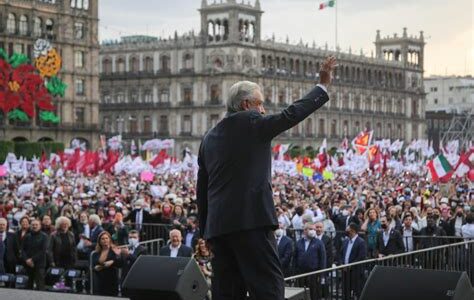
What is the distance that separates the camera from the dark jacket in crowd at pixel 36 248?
16.0 m

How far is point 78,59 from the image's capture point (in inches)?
3332

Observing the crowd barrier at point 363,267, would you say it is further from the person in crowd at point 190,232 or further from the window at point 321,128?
the window at point 321,128

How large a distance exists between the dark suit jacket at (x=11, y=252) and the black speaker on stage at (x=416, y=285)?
11062 millimetres

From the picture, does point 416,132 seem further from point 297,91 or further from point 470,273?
point 470,273

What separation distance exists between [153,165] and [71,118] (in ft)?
111

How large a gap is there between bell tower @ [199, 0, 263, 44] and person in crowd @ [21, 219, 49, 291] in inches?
3206

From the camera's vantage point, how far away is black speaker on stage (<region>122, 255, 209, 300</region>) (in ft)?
23.1

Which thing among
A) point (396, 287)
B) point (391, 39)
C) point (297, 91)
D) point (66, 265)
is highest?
point (391, 39)

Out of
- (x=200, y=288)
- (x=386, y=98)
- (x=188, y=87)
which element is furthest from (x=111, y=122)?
(x=200, y=288)

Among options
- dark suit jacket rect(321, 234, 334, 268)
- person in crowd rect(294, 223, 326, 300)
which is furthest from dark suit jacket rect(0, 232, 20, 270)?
dark suit jacket rect(321, 234, 334, 268)

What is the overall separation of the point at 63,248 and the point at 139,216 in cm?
546

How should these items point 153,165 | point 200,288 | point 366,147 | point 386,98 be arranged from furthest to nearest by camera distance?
point 386,98 < point 366,147 < point 153,165 < point 200,288

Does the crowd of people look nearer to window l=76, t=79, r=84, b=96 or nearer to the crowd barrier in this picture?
the crowd barrier

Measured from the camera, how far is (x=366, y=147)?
5525 centimetres
